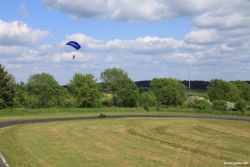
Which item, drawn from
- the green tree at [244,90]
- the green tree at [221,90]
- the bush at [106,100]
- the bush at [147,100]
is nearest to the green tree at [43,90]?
the bush at [106,100]

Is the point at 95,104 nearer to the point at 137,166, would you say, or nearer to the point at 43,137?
the point at 43,137

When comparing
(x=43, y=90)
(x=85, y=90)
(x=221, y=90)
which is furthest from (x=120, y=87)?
(x=221, y=90)

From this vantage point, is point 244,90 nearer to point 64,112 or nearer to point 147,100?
point 147,100

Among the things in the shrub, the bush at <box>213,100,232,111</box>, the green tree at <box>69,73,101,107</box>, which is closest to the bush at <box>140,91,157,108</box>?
the green tree at <box>69,73,101,107</box>

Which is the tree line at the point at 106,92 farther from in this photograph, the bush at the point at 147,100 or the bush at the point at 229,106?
the bush at the point at 229,106

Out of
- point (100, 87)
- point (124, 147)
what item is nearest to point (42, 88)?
point (100, 87)
